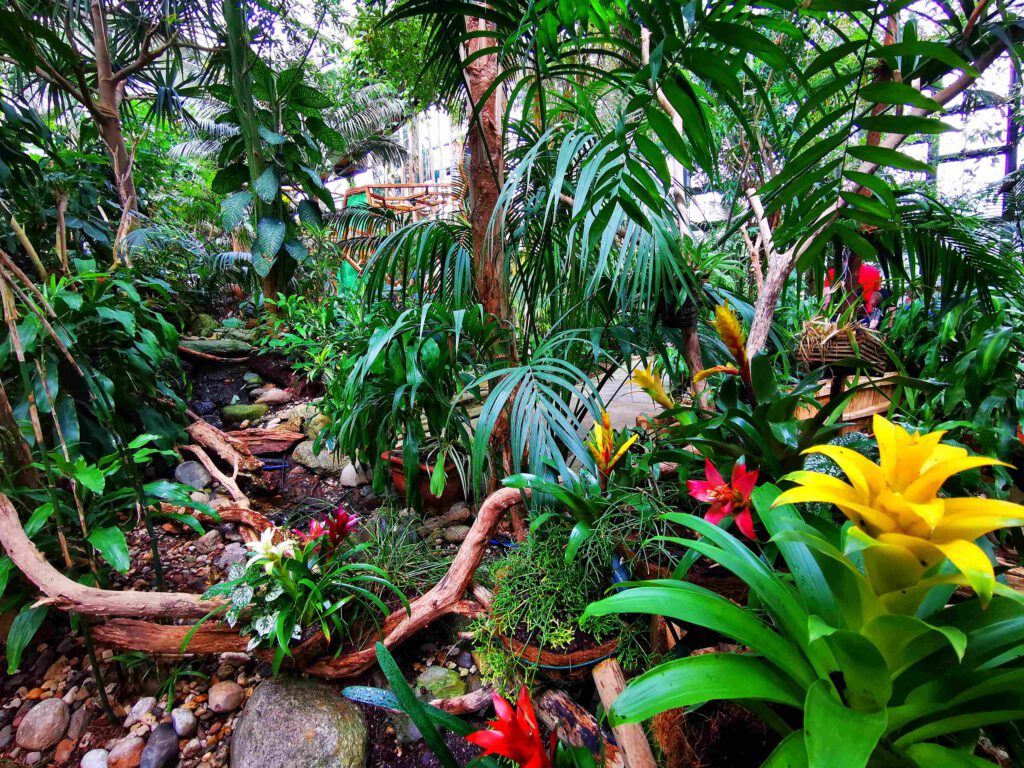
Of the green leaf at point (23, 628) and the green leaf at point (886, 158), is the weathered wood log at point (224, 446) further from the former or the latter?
the green leaf at point (886, 158)

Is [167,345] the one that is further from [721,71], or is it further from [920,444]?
[920,444]

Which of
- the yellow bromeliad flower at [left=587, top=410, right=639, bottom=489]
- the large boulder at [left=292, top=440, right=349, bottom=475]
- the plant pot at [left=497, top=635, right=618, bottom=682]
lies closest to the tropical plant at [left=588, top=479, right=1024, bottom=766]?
the plant pot at [left=497, top=635, right=618, bottom=682]

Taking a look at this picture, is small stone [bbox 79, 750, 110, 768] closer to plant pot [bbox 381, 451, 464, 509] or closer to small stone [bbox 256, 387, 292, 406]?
plant pot [bbox 381, 451, 464, 509]

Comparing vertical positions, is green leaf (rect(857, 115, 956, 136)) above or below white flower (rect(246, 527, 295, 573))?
above

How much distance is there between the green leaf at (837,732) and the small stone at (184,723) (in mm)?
1410

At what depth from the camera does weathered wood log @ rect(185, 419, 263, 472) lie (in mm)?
2215

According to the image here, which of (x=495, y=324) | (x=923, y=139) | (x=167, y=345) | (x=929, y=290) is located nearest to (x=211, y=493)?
(x=167, y=345)

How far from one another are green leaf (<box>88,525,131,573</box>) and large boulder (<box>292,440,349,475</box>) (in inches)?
41.5

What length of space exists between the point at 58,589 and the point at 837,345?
2544mm

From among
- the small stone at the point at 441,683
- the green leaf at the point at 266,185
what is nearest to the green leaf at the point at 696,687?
the small stone at the point at 441,683

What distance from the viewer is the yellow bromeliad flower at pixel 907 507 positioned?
0.41m

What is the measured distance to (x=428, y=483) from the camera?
192cm

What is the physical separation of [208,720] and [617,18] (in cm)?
183

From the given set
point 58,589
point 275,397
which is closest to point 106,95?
point 275,397
